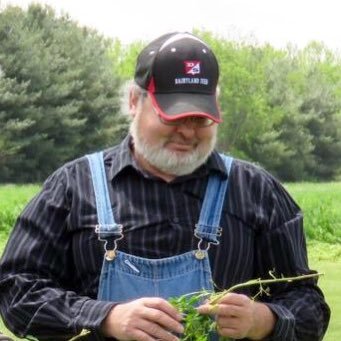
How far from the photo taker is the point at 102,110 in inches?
2263

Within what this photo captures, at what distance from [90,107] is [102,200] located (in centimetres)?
5342

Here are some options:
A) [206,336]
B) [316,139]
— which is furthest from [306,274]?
[316,139]

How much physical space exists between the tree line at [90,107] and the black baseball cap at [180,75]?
41218 millimetres

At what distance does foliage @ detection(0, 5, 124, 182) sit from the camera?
5331 centimetres

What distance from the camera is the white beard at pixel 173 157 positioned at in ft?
11.3

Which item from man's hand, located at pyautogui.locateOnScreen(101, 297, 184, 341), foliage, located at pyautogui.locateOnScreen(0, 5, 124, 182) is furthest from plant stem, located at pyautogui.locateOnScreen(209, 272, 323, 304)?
foliage, located at pyautogui.locateOnScreen(0, 5, 124, 182)

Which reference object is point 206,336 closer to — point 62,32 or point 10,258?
point 10,258

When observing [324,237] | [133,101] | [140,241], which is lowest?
[324,237]

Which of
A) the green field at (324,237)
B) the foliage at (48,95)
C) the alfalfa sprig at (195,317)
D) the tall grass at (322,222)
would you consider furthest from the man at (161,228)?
the foliage at (48,95)

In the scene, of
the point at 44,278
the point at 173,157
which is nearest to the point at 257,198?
the point at 173,157

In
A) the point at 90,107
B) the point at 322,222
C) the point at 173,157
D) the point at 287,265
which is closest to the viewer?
the point at 173,157

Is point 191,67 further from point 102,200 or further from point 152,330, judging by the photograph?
point 152,330

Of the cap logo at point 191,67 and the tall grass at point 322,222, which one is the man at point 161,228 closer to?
the cap logo at point 191,67

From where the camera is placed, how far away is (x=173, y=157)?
11.3 feet
